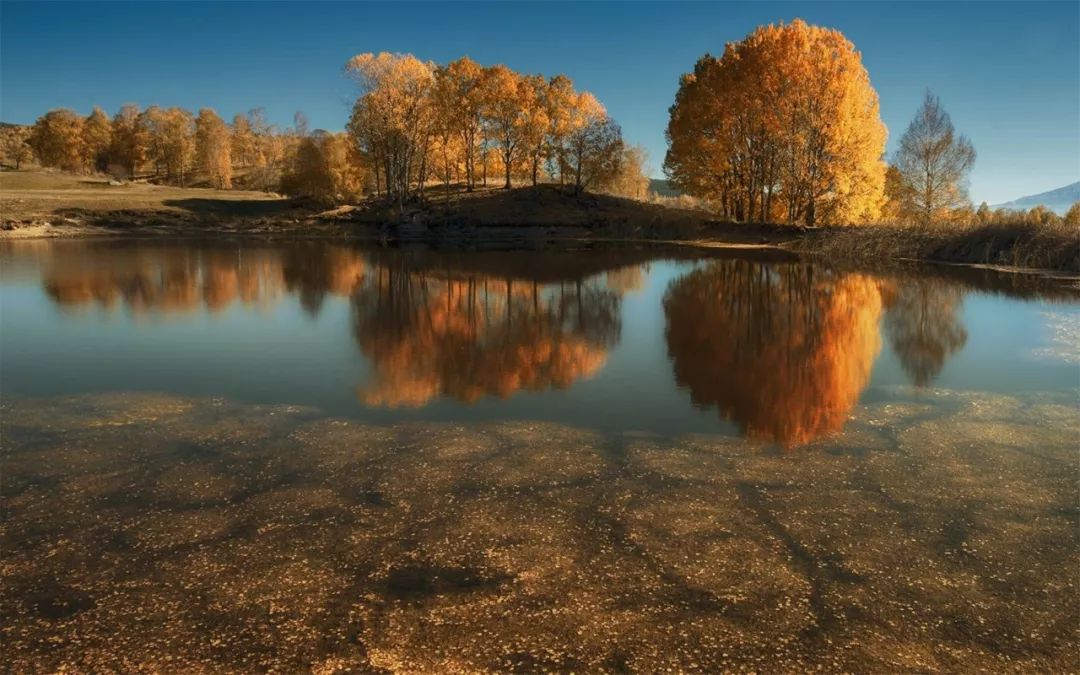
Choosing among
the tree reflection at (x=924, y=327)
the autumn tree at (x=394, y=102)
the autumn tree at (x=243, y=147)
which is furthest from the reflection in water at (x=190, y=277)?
the autumn tree at (x=243, y=147)

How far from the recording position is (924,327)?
1474 centimetres

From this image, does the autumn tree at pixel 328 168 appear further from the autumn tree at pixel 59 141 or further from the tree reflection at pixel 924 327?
the tree reflection at pixel 924 327

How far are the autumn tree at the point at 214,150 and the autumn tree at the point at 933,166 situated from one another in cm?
7485

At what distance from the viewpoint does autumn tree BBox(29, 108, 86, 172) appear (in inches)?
3445

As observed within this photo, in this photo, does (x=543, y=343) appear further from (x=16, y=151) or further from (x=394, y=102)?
(x=16, y=151)

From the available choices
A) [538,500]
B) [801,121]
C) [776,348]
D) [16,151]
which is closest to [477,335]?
[776,348]

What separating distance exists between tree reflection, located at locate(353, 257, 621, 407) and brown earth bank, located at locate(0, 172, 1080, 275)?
68.5ft

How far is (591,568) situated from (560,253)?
33.2 metres

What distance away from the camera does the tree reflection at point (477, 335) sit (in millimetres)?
9922

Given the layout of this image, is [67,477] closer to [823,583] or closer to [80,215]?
[823,583]

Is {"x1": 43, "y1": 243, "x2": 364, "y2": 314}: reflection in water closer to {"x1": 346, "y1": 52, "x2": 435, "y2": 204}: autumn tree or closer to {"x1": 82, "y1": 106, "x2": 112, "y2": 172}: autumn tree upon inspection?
{"x1": 346, "y1": 52, "x2": 435, "y2": 204}: autumn tree

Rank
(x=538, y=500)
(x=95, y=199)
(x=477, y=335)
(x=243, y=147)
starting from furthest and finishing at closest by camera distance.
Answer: (x=243, y=147) → (x=95, y=199) → (x=477, y=335) → (x=538, y=500)

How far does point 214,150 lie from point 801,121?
7154cm

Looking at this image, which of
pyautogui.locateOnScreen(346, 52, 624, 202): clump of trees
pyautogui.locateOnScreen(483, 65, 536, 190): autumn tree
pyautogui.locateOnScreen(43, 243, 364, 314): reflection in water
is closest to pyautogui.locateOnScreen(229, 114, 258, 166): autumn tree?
pyautogui.locateOnScreen(346, 52, 624, 202): clump of trees
